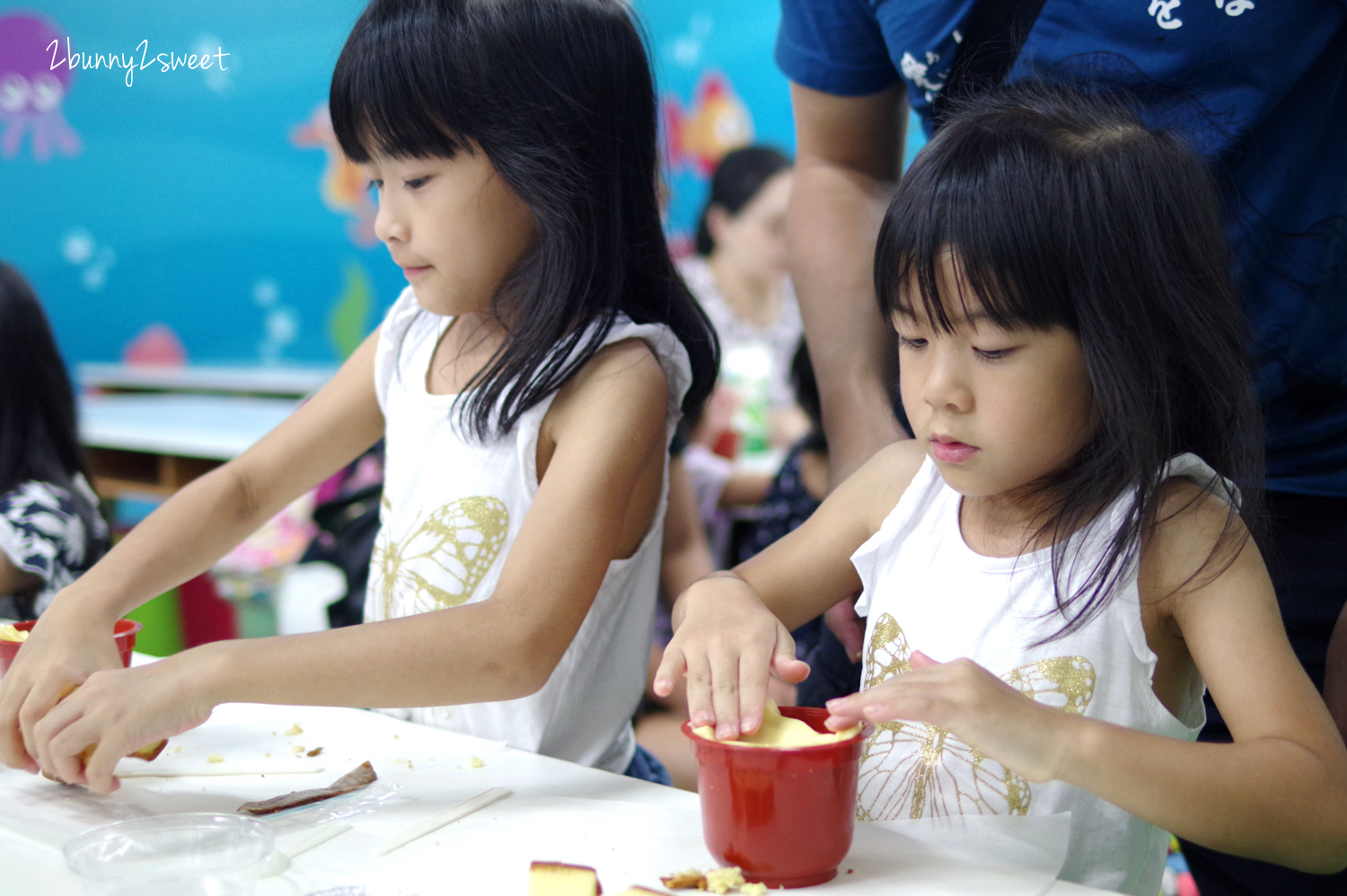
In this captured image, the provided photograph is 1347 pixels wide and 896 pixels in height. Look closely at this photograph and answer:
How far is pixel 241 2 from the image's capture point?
446 cm

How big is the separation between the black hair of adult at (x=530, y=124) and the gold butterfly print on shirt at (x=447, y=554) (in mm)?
108

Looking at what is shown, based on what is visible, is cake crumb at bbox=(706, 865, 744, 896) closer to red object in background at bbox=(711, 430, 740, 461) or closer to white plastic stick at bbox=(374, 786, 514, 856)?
white plastic stick at bbox=(374, 786, 514, 856)

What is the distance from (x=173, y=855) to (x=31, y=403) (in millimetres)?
1823

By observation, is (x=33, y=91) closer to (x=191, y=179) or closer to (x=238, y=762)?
(x=191, y=179)

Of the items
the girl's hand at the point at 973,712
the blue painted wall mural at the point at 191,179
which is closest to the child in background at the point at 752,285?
the blue painted wall mural at the point at 191,179

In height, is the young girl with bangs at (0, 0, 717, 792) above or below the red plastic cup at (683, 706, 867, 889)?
above

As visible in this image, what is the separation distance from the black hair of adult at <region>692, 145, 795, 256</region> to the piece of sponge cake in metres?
4.23

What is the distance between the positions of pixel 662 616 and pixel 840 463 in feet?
4.44

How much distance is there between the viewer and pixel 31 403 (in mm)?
2324

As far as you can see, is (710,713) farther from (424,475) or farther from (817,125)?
(817,125)

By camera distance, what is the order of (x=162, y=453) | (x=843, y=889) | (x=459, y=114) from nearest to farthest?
(x=843, y=889) < (x=459, y=114) < (x=162, y=453)

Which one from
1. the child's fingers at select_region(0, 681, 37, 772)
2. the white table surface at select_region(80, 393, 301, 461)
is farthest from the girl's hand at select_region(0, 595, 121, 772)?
the white table surface at select_region(80, 393, 301, 461)

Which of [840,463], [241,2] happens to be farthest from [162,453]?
[840,463]

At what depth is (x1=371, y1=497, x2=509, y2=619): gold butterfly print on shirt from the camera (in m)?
1.40
